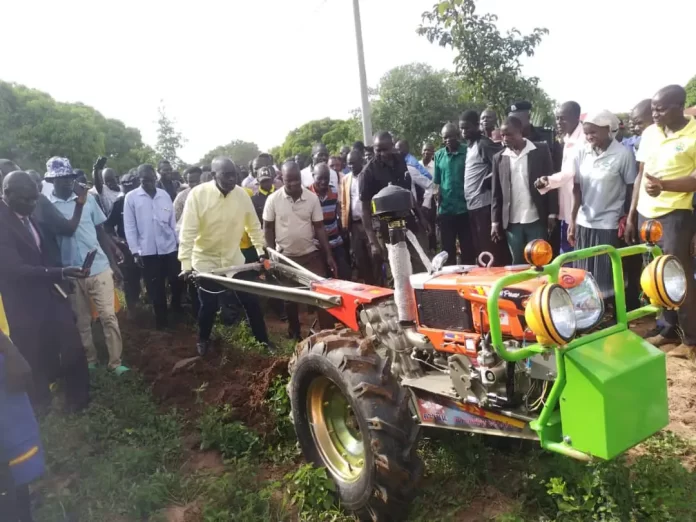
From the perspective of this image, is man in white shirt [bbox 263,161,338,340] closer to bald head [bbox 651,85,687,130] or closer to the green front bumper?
bald head [bbox 651,85,687,130]

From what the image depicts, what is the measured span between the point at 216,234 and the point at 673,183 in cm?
379

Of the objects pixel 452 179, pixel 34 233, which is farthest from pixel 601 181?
pixel 34 233

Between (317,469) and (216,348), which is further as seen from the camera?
(216,348)

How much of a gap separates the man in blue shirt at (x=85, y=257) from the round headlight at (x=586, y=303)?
415 cm

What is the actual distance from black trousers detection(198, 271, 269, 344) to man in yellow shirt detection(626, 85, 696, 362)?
335 centimetres

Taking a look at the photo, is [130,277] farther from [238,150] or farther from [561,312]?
[238,150]

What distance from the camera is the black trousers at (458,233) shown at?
20.9 feet

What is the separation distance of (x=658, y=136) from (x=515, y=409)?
3062 millimetres

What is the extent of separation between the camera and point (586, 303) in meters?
2.37

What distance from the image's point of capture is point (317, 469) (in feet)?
9.90

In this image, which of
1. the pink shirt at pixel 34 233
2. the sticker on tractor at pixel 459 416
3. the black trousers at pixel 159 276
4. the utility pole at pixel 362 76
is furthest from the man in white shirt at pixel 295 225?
the utility pole at pixel 362 76

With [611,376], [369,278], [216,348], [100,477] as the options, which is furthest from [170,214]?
[611,376]

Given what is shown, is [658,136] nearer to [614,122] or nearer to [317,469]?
[614,122]

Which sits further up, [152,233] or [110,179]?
[110,179]
